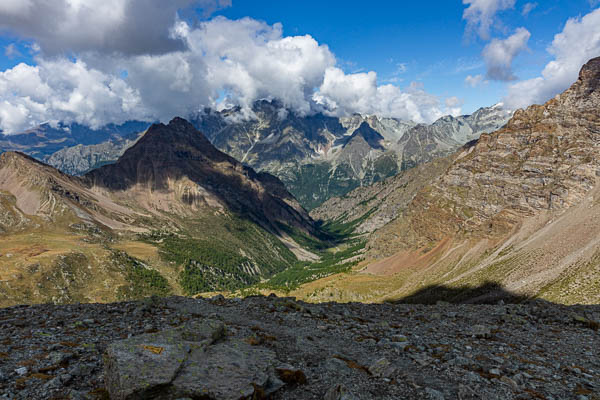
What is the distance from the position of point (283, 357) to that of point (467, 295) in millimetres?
87173

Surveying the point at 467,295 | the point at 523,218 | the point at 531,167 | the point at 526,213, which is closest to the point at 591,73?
the point at 531,167

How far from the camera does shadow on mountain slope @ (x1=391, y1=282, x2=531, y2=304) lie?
243 feet

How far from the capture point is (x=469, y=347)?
18516 millimetres

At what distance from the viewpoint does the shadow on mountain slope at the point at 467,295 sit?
74000 mm

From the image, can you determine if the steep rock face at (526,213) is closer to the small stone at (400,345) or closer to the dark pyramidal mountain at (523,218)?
the dark pyramidal mountain at (523,218)

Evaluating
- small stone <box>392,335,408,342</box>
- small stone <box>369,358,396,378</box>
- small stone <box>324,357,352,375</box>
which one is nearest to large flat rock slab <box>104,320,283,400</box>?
small stone <box>324,357,352,375</box>

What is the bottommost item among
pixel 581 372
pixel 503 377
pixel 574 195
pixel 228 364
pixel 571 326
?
pixel 574 195

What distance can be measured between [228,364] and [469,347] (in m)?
15.2

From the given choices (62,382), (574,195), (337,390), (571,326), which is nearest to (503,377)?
(337,390)

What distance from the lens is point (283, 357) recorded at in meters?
15.6

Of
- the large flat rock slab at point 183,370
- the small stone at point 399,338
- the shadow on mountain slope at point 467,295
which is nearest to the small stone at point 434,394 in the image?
the large flat rock slab at point 183,370

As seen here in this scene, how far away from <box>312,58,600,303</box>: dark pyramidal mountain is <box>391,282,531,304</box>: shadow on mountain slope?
4.82 feet

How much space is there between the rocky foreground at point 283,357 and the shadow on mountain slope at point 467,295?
54965 mm

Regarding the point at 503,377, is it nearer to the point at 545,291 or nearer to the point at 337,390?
the point at 337,390
